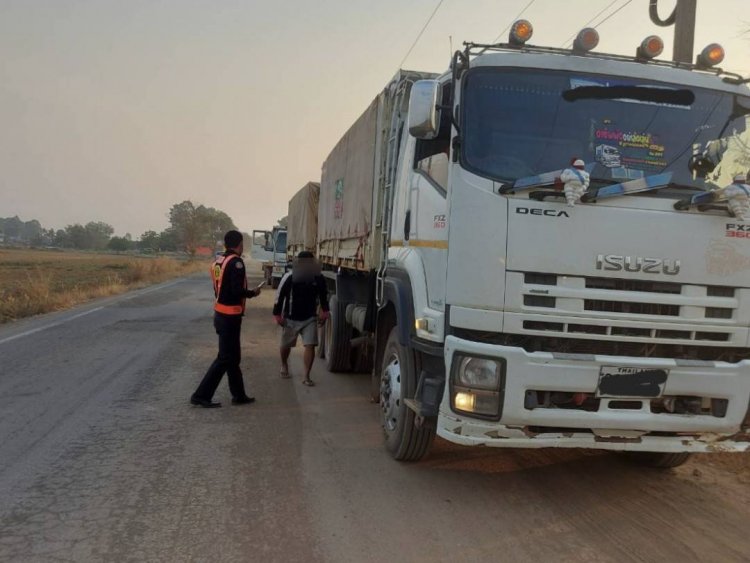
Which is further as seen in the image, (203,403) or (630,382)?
(203,403)

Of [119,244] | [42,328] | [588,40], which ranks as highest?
[119,244]

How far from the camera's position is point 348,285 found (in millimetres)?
7977

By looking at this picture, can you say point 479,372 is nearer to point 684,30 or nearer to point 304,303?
point 304,303

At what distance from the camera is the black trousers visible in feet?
21.3

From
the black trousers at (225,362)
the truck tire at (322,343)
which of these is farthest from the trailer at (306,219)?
the black trousers at (225,362)

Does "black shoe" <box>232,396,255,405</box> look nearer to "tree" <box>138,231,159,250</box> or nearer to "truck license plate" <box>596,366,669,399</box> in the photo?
"truck license plate" <box>596,366,669,399</box>

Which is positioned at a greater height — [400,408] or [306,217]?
[306,217]

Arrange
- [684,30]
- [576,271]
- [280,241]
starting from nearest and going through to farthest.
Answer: [576,271] < [684,30] < [280,241]

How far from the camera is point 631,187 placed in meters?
3.71

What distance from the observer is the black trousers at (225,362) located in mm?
6480

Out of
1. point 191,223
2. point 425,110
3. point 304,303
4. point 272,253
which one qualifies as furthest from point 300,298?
point 191,223

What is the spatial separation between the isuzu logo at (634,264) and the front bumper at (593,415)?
21.0 inches

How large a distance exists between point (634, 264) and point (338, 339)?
5.20 metres

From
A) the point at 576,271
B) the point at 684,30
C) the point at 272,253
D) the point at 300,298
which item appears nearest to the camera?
the point at 576,271
